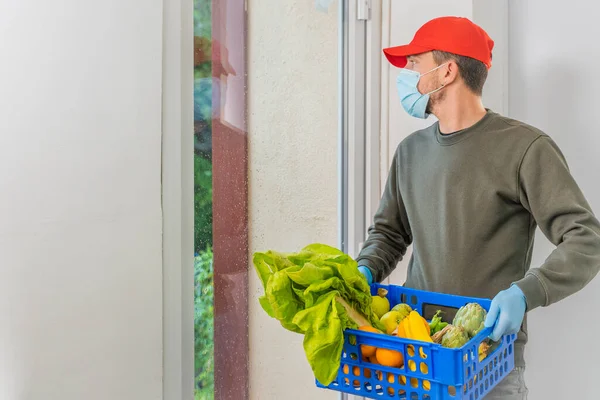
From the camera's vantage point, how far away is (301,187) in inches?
79.2

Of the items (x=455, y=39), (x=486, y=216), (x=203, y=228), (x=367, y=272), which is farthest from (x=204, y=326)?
(x=455, y=39)

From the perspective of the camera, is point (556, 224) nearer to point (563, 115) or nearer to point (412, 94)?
point (412, 94)

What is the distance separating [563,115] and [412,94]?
562mm

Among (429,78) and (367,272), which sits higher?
(429,78)

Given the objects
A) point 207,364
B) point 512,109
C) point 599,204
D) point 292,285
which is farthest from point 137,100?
point 599,204

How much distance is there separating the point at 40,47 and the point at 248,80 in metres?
0.66

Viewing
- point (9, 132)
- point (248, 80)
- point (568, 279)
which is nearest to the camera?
point (9, 132)

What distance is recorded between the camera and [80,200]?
4.29 ft

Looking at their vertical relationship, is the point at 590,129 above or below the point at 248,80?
below

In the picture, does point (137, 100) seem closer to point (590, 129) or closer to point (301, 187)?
point (301, 187)

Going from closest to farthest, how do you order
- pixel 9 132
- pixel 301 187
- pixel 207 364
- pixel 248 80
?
pixel 9 132, pixel 207 364, pixel 248 80, pixel 301 187

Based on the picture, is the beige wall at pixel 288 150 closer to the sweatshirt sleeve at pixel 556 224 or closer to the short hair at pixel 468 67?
the short hair at pixel 468 67

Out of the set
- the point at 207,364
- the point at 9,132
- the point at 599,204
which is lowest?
the point at 207,364

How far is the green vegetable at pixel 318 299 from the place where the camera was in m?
1.20
